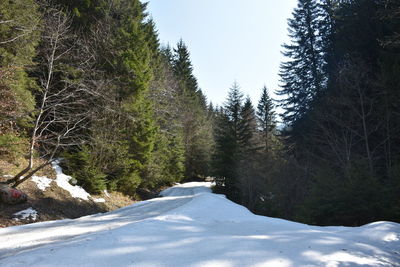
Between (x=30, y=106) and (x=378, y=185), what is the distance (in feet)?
47.2

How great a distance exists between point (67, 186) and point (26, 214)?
3.63 m

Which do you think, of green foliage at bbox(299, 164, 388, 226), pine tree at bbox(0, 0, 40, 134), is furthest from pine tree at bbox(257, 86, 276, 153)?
pine tree at bbox(0, 0, 40, 134)

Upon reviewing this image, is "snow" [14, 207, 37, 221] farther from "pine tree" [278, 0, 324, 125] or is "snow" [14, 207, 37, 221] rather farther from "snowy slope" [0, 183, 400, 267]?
"pine tree" [278, 0, 324, 125]

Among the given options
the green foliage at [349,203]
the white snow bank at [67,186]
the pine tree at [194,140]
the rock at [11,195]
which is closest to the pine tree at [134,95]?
the white snow bank at [67,186]

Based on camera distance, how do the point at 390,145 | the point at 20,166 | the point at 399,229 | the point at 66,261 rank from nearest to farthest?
the point at 66,261 → the point at 399,229 → the point at 20,166 → the point at 390,145

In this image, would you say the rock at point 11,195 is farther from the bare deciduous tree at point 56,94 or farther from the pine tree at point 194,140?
the pine tree at point 194,140

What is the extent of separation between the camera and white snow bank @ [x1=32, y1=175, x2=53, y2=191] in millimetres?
10328

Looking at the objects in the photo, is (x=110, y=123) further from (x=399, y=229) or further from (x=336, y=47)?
(x=336, y=47)

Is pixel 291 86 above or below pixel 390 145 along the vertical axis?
above

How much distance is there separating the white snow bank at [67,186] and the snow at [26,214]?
296 centimetres

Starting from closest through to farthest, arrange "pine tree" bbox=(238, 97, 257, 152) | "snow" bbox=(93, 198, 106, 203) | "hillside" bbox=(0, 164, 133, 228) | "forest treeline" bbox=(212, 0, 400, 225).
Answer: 1. "hillside" bbox=(0, 164, 133, 228)
2. "forest treeline" bbox=(212, 0, 400, 225)
3. "snow" bbox=(93, 198, 106, 203)
4. "pine tree" bbox=(238, 97, 257, 152)

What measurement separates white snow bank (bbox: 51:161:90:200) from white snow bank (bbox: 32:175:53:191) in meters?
0.51

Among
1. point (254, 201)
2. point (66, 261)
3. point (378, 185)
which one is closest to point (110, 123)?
point (254, 201)

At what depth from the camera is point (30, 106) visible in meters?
10.0
